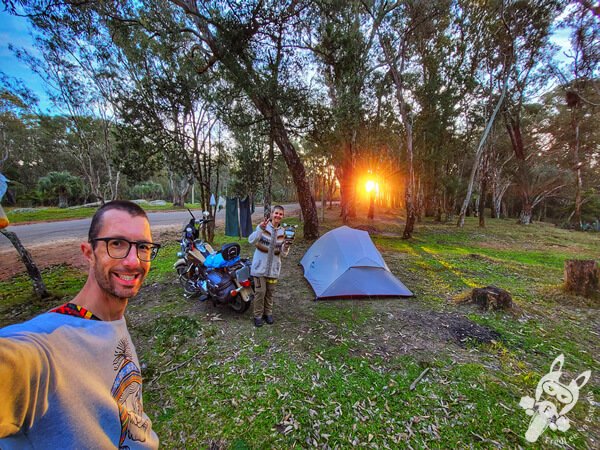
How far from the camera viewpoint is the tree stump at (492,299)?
15.1 feet

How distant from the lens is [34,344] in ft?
2.52

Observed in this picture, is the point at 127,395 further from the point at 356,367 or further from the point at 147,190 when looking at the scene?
the point at 147,190

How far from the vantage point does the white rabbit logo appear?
7.99ft

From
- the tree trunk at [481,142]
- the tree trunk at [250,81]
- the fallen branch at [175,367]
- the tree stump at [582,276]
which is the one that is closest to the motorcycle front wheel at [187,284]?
the fallen branch at [175,367]

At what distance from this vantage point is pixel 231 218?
11.2 metres

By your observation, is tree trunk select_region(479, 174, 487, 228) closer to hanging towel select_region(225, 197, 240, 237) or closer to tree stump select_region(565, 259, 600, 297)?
tree stump select_region(565, 259, 600, 297)

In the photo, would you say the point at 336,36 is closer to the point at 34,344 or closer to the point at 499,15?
the point at 34,344

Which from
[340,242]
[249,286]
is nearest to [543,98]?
[340,242]

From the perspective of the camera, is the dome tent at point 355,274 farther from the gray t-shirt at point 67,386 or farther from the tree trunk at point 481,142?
the tree trunk at point 481,142

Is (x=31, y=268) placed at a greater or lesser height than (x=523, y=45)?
lesser

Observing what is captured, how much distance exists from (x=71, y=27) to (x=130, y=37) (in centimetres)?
191

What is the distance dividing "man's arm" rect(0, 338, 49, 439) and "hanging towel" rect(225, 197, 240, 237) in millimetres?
10434

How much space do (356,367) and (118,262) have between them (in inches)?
123

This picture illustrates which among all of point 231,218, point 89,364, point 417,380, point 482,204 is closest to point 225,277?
point 417,380
